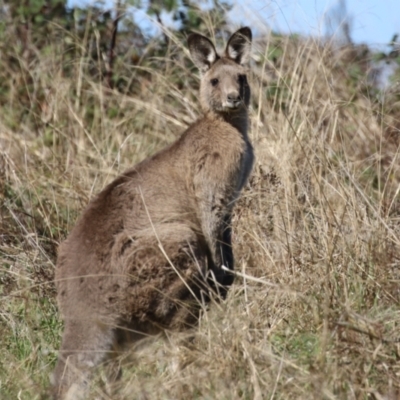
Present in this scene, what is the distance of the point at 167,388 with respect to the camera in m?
3.81

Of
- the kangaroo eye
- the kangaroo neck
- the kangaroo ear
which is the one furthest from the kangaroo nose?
the kangaroo ear

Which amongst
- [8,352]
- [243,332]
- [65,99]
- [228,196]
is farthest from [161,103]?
[243,332]

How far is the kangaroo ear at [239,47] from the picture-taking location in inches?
221

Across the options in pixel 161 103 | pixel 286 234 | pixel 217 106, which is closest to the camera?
pixel 286 234

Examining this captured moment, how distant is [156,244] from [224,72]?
1.41 metres

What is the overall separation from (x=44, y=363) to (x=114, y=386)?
2.40 ft

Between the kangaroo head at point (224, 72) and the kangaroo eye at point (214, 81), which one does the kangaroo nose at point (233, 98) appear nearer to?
the kangaroo head at point (224, 72)

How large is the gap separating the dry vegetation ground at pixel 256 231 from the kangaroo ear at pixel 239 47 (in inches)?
9.9

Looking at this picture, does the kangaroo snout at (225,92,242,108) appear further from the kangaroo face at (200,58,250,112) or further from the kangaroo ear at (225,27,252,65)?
the kangaroo ear at (225,27,252,65)

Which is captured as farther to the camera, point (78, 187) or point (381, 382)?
point (78, 187)

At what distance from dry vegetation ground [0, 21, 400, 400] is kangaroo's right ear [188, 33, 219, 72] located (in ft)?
1.32

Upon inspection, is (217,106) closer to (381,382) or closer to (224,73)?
(224,73)

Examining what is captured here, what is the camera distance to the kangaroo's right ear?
5711mm

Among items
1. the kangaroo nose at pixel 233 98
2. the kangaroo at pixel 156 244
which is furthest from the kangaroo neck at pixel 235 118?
the kangaroo nose at pixel 233 98
